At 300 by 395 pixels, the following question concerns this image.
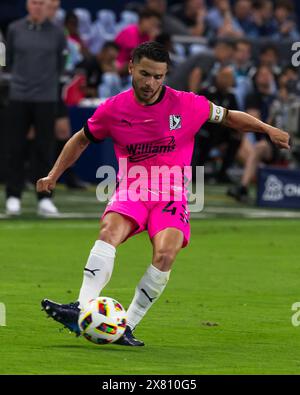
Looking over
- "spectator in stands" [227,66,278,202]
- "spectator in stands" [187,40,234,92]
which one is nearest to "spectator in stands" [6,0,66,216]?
"spectator in stands" [227,66,278,202]

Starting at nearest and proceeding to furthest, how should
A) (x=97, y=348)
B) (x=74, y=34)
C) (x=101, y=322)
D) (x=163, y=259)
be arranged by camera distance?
(x=101, y=322), (x=97, y=348), (x=163, y=259), (x=74, y=34)

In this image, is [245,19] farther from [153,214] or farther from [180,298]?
[153,214]

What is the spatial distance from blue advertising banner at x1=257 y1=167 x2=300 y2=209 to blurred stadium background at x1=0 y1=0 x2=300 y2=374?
Result: 20 millimetres

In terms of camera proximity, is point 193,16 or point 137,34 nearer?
point 137,34

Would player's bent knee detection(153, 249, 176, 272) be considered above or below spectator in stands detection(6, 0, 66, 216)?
below

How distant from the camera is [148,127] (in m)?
9.59

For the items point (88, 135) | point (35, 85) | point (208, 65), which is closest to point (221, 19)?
point (208, 65)

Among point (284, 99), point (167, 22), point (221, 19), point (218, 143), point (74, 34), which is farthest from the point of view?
point (221, 19)

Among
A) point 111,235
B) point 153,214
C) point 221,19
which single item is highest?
point 221,19

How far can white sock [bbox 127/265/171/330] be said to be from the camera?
919cm

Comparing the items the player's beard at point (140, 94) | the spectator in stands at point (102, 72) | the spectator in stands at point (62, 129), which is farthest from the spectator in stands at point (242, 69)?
the player's beard at point (140, 94)

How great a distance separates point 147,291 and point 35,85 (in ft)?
28.6

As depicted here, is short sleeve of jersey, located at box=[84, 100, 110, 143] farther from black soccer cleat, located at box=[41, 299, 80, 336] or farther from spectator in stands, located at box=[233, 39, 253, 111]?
spectator in stands, located at box=[233, 39, 253, 111]

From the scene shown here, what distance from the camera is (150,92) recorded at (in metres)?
9.40
